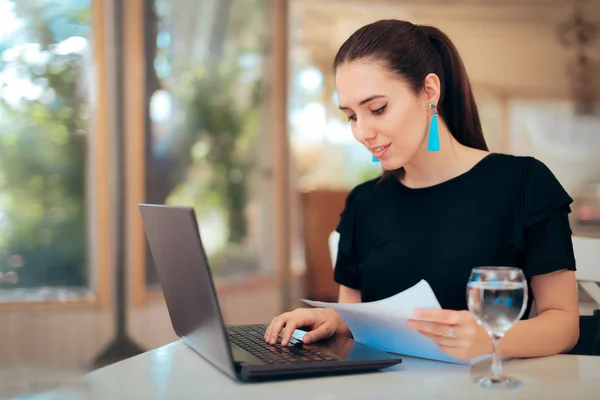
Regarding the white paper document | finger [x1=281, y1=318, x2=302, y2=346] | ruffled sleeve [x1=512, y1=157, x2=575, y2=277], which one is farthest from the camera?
ruffled sleeve [x1=512, y1=157, x2=575, y2=277]

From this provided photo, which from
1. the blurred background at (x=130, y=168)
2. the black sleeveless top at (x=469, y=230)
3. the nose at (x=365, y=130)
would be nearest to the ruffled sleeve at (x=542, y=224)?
the black sleeveless top at (x=469, y=230)

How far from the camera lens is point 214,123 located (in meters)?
5.07

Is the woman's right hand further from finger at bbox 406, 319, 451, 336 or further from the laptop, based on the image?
finger at bbox 406, 319, 451, 336

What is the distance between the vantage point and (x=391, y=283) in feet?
5.58

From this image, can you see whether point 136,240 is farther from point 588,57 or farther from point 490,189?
point 588,57

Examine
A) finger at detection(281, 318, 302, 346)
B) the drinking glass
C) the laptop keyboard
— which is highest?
the drinking glass

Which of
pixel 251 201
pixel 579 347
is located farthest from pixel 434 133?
pixel 251 201

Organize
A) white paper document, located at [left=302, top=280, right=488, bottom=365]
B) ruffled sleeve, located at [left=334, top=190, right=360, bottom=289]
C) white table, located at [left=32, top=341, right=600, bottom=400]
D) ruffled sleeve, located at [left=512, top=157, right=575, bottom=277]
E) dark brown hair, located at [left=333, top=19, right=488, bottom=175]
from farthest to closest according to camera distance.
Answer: ruffled sleeve, located at [left=334, top=190, right=360, bottom=289] → dark brown hair, located at [left=333, top=19, right=488, bottom=175] → ruffled sleeve, located at [left=512, top=157, right=575, bottom=277] → white paper document, located at [left=302, top=280, right=488, bottom=365] → white table, located at [left=32, top=341, right=600, bottom=400]

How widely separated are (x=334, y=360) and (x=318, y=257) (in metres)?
5.29

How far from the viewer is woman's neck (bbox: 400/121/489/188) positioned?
171cm

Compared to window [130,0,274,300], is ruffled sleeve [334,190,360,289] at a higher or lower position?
lower

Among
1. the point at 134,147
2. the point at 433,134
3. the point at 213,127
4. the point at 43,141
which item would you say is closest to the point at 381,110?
the point at 433,134

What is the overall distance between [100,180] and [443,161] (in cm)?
310

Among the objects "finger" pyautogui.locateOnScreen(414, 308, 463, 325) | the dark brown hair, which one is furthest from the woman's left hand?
the dark brown hair
